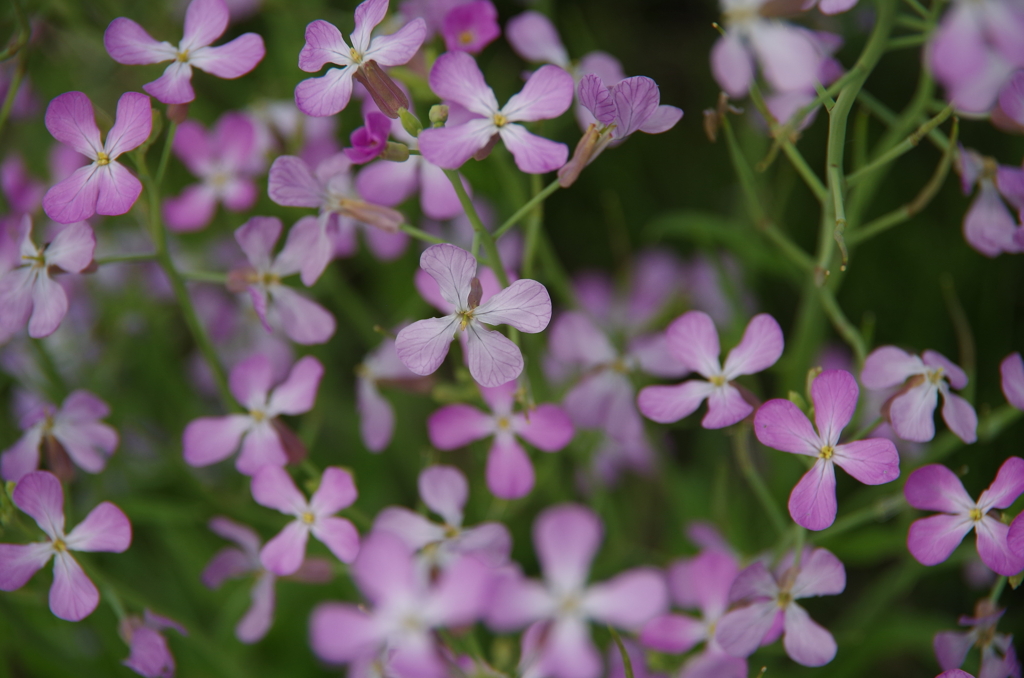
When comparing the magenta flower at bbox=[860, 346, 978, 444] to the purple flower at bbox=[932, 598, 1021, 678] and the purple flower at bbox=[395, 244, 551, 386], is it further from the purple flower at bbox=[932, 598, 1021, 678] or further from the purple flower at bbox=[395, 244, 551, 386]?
the purple flower at bbox=[395, 244, 551, 386]

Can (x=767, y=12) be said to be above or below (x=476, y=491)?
above

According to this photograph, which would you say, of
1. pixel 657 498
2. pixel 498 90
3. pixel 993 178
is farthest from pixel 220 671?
pixel 993 178

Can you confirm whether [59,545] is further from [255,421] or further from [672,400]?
[672,400]

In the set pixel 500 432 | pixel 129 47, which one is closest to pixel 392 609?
pixel 500 432

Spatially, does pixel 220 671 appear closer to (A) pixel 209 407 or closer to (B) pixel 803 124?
(A) pixel 209 407

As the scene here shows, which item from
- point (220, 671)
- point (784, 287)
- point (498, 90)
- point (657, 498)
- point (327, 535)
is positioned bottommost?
point (657, 498)

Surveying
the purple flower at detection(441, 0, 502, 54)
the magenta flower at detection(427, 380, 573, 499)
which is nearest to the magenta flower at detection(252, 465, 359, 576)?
the magenta flower at detection(427, 380, 573, 499)

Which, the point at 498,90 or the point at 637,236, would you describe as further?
the point at 637,236
